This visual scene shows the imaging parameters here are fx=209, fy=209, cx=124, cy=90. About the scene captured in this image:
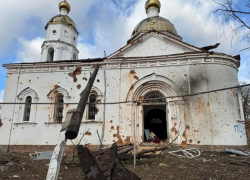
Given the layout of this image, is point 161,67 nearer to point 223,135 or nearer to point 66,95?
point 223,135

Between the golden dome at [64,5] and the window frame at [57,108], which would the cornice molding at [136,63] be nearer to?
the window frame at [57,108]

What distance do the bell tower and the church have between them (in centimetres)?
726

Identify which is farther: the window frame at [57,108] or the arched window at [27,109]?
the arched window at [27,109]

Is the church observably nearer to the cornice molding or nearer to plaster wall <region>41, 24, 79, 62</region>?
the cornice molding

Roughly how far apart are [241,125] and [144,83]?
5.75m

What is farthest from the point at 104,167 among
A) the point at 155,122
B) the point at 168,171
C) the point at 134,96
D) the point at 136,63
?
the point at 155,122

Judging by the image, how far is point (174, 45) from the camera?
12.7 m

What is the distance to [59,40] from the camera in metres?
20.6

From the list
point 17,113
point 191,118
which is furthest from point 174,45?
point 17,113

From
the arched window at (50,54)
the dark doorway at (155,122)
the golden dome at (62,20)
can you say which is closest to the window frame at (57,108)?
the dark doorway at (155,122)

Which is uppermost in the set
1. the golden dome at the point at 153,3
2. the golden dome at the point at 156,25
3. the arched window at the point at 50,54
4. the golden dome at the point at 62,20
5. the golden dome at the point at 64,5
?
the golden dome at the point at 64,5

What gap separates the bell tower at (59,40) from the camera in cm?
2062

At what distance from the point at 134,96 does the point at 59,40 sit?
40.0 ft

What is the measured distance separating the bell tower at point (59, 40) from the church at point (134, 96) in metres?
7.26
